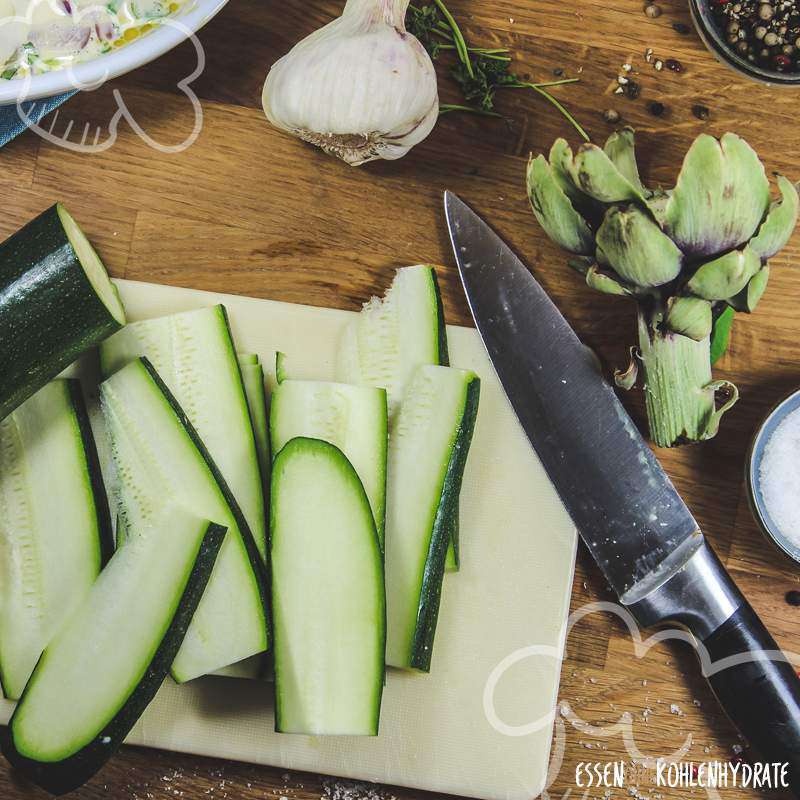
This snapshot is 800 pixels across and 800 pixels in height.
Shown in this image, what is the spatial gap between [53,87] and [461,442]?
0.76 meters

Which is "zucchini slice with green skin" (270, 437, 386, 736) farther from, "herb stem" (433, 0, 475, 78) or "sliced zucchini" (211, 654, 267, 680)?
"herb stem" (433, 0, 475, 78)

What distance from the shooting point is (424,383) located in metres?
1.23

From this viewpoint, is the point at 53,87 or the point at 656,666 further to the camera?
the point at 656,666

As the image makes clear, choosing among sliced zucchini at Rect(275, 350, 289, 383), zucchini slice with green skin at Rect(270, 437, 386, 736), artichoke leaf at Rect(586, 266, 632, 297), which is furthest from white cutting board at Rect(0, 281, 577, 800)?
artichoke leaf at Rect(586, 266, 632, 297)

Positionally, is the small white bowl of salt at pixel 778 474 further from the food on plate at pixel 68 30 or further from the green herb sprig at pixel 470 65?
the food on plate at pixel 68 30

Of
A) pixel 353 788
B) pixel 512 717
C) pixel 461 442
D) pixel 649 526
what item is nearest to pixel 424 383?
pixel 461 442

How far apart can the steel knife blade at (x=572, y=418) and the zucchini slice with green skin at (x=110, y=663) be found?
0.50m

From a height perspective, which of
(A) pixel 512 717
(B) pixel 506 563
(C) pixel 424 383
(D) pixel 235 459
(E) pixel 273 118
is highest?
(E) pixel 273 118

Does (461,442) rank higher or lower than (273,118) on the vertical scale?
lower

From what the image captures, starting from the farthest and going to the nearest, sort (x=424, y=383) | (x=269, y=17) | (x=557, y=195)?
(x=269, y=17) → (x=424, y=383) → (x=557, y=195)

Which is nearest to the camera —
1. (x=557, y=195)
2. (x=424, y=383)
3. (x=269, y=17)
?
(x=557, y=195)

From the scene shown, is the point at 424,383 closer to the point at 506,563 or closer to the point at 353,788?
the point at 506,563

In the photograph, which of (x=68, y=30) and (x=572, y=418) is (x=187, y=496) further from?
(x=68, y=30)

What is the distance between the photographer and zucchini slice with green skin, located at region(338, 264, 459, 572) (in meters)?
1.26
